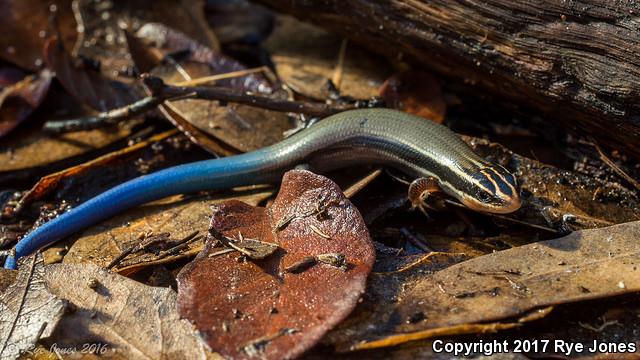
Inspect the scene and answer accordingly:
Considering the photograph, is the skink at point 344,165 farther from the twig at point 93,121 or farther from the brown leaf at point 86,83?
the brown leaf at point 86,83

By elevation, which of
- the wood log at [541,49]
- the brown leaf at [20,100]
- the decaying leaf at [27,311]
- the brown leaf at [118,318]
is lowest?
the brown leaf at [20,100]

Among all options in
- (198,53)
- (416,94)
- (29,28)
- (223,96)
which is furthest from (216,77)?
(29,28)

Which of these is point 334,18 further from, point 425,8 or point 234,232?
point 234,232

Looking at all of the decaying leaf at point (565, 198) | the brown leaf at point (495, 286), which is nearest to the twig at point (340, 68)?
the decaying leaf at point (565, 198)

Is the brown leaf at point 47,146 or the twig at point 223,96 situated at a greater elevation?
the twig at point 223,96

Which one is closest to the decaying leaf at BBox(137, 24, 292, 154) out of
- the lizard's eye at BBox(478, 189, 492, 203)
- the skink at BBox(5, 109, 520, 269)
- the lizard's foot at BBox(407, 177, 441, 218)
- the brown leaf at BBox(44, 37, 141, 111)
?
the skink at BBox(5, 109, 520, 269)

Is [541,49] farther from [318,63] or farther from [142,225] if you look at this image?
[142,225]

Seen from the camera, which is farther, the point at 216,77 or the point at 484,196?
the point at 216,77
